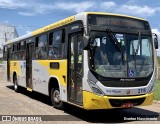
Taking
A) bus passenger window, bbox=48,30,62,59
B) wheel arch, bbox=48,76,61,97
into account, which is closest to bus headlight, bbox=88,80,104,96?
bus passenger window, bbox=48,30,62,59

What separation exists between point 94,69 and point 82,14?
173 centimetres

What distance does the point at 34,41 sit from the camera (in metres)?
14.7

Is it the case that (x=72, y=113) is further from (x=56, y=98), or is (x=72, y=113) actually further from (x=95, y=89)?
(x=95, y=89)

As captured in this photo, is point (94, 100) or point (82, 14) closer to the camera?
point (94, 100)

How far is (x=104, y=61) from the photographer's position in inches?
372

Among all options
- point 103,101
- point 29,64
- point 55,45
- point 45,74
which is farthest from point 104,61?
point 29,64

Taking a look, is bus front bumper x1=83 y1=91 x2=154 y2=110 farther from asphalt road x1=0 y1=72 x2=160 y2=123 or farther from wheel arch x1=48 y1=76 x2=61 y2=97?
wheel arch x1=48 y1=76 x2=61 y2=97

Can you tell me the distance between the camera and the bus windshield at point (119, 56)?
9430mm

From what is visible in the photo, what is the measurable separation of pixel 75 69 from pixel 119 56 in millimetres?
1438

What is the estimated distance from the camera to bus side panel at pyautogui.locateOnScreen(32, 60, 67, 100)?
36.0ft

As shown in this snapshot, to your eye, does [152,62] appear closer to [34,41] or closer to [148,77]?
[148,77]

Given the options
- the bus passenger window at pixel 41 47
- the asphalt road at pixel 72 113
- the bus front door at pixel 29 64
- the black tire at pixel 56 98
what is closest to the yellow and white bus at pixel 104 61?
the black tire at pixel 56 98

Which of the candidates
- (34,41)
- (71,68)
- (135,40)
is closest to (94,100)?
(71,68)

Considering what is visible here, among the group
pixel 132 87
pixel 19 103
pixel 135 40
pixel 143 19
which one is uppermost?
pixel 143 19
